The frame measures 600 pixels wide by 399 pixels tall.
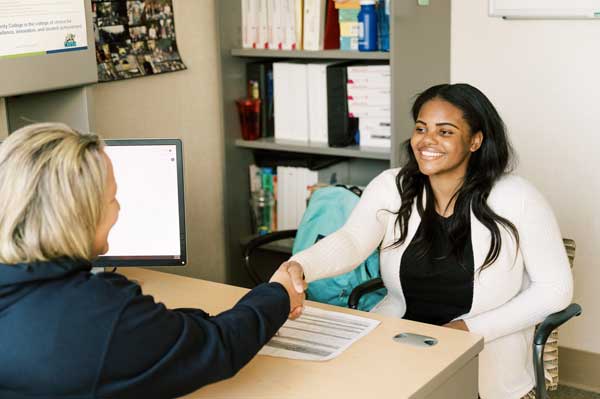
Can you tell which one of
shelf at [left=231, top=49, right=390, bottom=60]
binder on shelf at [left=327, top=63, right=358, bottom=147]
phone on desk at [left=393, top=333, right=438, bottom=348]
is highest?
shelf at [left=231, top=49, right=390, bottom=60]

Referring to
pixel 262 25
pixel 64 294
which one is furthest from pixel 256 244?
pixel 64 294

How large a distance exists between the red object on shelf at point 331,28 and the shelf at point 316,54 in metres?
0.06

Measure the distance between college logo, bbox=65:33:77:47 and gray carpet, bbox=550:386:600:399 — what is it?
2231mm

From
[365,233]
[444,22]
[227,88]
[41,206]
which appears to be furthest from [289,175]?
[41,206]

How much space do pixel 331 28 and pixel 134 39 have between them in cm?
80

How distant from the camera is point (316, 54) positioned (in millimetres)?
3656

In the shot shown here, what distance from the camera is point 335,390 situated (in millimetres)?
1869

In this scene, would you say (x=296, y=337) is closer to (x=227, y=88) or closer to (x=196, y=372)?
(x=196, y=372)

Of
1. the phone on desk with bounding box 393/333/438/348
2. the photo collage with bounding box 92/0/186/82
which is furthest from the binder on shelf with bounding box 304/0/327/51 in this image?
the phone on desk with bounding box 393/333/438/348

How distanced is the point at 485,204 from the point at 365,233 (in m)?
0.37

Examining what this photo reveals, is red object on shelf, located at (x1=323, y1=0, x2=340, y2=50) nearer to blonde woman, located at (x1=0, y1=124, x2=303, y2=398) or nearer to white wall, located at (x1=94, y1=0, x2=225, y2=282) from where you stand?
white wall, located at (x1=94, y1=0, x2=225, y2=282)

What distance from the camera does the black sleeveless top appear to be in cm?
265

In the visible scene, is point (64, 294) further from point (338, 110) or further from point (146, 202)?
point (338, 110)

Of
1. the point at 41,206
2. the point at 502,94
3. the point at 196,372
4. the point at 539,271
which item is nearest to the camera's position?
the point at 41,206
